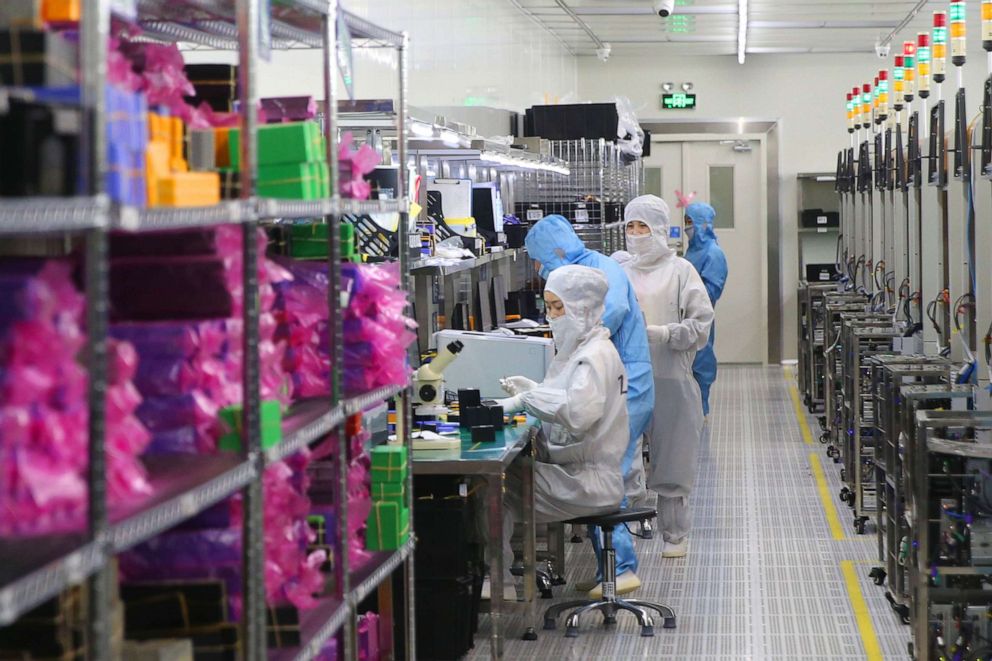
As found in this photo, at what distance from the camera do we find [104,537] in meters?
1.69

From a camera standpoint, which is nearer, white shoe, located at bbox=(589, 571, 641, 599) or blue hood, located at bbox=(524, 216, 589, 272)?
white shoe, located at bbox=(589, 571, 641, 599)

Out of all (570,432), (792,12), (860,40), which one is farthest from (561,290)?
(860,40)

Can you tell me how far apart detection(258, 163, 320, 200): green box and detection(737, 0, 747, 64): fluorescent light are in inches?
332

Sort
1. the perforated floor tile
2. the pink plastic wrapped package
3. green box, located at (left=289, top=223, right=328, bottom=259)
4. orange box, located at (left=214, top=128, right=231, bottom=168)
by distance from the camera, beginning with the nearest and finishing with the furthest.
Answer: orange box, located at (left=214, top=128, right=231, bottom=168)
green box, located at (left=289, top=223, right=328, bottom=259)
the pink plastic wrapped package
the perforated floor tile

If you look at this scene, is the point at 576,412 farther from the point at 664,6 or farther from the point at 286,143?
the point at 664,6

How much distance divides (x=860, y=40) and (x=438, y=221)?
8.14 metres

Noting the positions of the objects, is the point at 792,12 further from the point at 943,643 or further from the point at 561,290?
the point at 943,643

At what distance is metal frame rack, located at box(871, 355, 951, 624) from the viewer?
515cm

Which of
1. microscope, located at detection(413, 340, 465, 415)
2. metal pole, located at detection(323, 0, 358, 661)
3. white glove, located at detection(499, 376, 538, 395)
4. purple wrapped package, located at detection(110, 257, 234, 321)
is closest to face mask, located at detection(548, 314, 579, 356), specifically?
white glove, located at detection(499, 376, 538, 395)

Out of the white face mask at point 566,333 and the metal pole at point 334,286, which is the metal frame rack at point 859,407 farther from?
the metal pole at point 334,286

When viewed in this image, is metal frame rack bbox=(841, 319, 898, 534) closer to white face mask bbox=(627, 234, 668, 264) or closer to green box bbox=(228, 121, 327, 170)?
white face mask bbox=(627, 234, 668, 264)

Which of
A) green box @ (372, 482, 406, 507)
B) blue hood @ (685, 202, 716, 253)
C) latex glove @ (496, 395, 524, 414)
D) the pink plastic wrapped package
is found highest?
blue hood @ (685, 202, 716, 253)

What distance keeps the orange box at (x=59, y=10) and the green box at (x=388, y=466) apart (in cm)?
171

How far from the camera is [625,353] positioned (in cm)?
622
